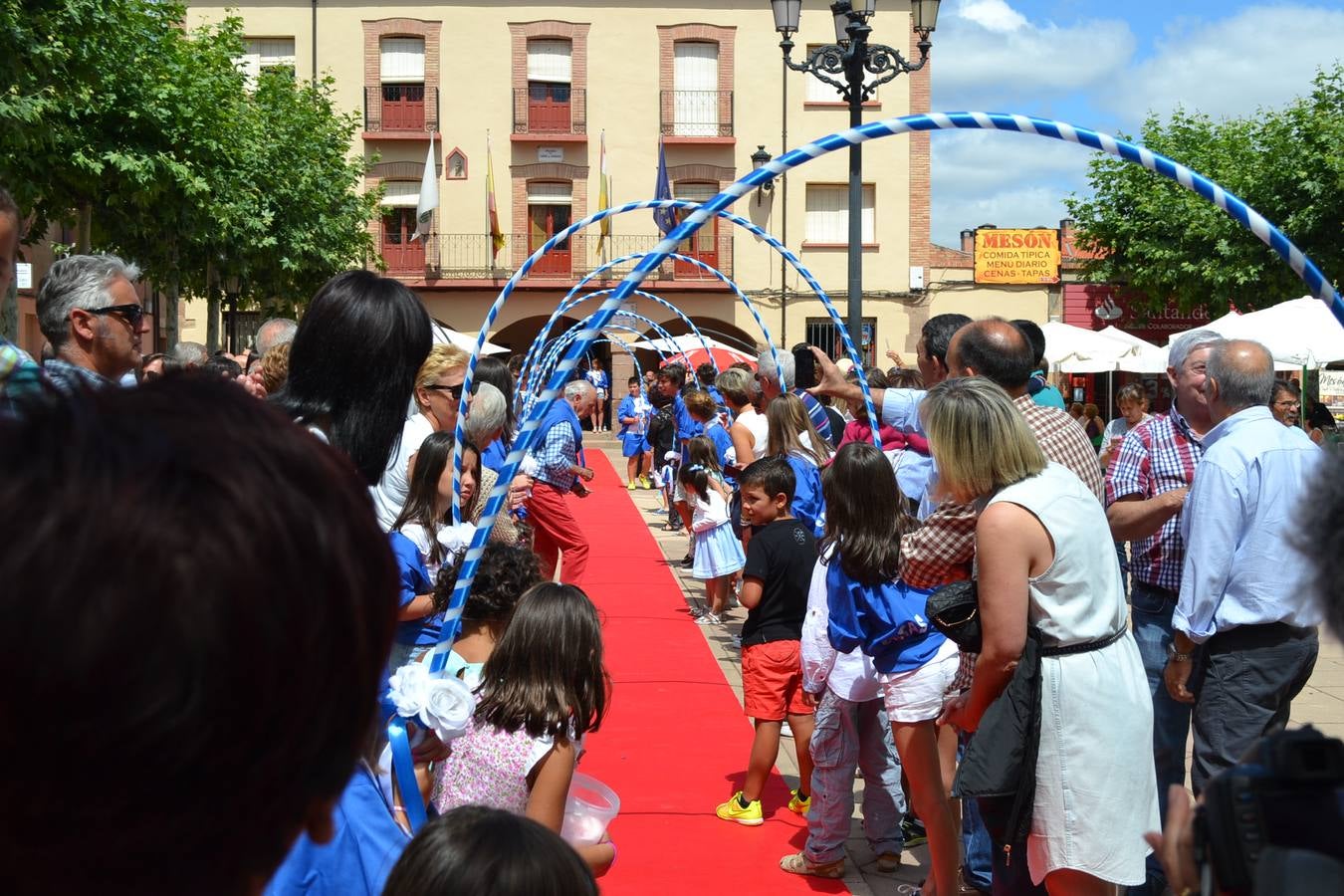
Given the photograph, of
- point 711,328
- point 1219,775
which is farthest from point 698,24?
point 1219,775

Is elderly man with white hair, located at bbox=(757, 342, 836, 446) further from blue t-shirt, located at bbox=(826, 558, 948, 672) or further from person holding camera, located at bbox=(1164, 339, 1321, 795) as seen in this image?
person holding camera, located at bbox=(1164, 339, 1321, 795)

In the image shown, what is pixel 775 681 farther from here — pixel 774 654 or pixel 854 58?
pixel 854 58

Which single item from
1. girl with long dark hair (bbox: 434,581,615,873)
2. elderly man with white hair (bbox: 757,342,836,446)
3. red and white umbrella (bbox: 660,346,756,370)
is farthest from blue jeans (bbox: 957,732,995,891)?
red and white umbrella (bbox: 660,346,756,370)

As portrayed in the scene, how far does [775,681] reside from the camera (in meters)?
6.42

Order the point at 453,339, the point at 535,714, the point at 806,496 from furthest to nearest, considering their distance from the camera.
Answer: the point at 453,339 < the point at 806,496 < the point at 535,714

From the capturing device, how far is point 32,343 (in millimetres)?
28531

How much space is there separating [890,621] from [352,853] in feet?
10.9

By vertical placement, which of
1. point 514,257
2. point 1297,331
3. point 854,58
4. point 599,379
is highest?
point 514,257

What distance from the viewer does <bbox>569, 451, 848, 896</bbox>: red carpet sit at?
572 centimetres

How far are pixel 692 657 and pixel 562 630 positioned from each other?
6.50m

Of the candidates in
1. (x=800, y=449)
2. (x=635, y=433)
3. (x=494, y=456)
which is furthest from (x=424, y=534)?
(x=635, y=433)

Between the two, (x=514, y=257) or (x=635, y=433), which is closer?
(x=635, y=433)

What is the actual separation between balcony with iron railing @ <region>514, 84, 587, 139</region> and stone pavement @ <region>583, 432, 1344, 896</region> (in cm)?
2519

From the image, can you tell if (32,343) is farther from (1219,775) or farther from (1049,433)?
(1219,775)
